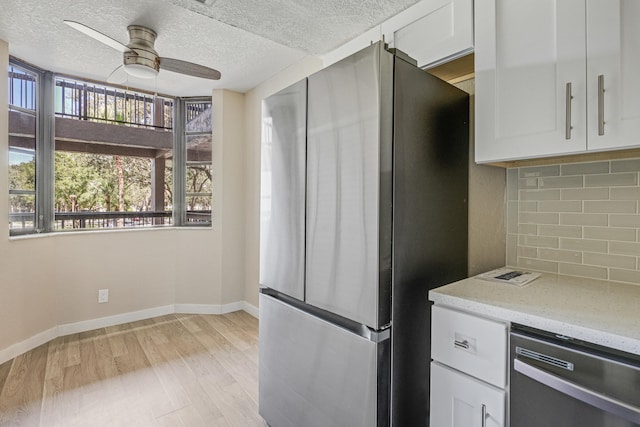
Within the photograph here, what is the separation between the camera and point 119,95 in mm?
3490

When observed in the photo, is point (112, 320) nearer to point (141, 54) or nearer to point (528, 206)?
point (141, 54)

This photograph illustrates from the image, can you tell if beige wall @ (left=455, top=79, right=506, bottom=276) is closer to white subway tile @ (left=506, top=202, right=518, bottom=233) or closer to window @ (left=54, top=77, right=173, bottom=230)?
white subway tile @ (left=506, top=202, right=518, bottom=233)

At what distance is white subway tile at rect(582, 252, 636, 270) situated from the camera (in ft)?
4.33

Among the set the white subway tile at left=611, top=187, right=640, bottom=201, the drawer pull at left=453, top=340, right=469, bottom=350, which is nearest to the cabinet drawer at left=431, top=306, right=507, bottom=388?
the drawer pull at left=453, top=340, right=469, bottom=350

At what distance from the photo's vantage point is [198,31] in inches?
93.6

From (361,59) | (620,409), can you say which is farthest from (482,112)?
(620,409)

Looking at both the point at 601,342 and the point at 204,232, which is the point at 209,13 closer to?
the point at 601,342

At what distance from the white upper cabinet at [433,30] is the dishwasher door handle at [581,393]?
1255mm

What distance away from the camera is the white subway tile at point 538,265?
1541 mm

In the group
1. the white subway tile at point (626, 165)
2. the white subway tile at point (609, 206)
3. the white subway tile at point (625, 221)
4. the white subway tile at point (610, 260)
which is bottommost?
the white subway tile at point (610, 260)

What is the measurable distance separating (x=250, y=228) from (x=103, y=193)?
1543 mm

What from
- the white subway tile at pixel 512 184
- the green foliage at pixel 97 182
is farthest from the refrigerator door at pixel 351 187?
the green foliage at pixel 97 182

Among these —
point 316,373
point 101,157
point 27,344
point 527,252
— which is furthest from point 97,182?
point 527,252

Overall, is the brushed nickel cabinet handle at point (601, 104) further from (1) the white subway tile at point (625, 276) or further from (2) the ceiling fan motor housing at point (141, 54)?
(2) the ceiling fan motor housing at point (141, 54)
